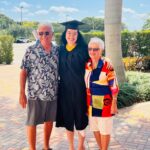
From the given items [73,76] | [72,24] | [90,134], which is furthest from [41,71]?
[90,134]

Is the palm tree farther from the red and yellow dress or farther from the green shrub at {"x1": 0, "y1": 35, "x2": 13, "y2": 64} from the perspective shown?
the green shrub at {"x1": 0, "y1": 35, "x2": 13, "y2": 64}

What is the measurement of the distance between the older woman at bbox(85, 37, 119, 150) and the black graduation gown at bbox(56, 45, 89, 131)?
0.11 meters

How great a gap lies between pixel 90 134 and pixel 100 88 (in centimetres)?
191

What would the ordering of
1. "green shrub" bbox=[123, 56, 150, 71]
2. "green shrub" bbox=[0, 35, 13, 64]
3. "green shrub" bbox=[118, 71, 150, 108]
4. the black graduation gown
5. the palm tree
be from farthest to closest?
1. "green shrub" bbox=[0, 35, 13, 64]
2. "green shrub" bbox=[123, 56, 150, 71]
3. the palm tree
4. "green shrub" bbox=[118, 71, 150, 108]
5. the black graduation gown

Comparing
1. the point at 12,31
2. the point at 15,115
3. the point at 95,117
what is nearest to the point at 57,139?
the point at 95,117

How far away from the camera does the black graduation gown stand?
16.7 feet

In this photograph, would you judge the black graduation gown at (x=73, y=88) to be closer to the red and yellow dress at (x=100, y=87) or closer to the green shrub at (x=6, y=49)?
the red and yellow dress at (x=100, y=87)

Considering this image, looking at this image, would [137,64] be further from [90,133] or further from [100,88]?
[100,88]

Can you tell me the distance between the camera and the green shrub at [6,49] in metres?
20.2

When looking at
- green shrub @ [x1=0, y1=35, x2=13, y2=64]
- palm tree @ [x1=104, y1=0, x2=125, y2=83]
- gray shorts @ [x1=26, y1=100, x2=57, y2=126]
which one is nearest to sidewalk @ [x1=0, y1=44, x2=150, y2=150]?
gray shorts @ [x1=26, y1=100, x2=57, y2=126]

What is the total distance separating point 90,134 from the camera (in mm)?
6637

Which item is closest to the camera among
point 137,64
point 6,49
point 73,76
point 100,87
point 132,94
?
point 100,87

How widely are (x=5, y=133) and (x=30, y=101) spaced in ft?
5.96

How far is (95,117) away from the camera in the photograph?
202 inches
